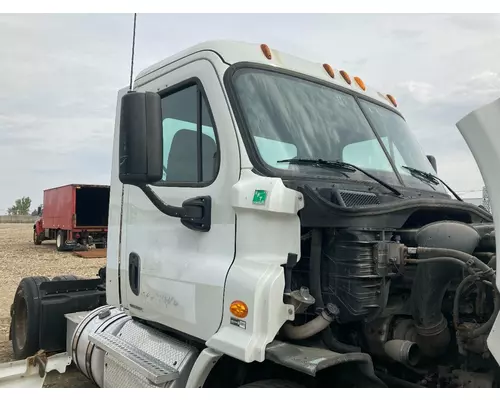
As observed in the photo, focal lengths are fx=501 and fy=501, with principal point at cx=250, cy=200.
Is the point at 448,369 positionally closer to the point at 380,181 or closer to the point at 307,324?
the point at 307,324

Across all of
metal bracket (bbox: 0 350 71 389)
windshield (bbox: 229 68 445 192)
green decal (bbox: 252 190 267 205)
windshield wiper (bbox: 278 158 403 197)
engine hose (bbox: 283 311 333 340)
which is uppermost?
windshield (bbox: 229 68 445 192)

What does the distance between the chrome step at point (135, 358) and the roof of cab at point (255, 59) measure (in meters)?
1.90

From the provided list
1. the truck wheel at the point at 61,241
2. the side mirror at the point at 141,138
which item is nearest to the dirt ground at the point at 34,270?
the truck wheel at the point at 61,241

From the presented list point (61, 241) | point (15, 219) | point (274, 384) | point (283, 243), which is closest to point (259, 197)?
point (283, 243)

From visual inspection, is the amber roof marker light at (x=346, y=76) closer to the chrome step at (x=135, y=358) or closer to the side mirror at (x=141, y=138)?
the side mirror at (x=141, y=138)

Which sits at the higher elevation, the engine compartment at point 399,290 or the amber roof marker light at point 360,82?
the amber roof marker light at point 360,82

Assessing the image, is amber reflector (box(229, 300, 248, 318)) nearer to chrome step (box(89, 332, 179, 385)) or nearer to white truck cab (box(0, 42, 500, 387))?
white truck cab (box(0, 42, 500, 387))

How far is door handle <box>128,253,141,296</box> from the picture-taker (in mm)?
3490

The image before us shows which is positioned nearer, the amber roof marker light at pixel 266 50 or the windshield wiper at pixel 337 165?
the windshield wiper at pixel 337 165

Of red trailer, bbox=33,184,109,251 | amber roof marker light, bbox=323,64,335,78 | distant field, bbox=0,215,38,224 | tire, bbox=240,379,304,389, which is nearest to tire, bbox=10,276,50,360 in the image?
tire, bbox=240,379,304,389

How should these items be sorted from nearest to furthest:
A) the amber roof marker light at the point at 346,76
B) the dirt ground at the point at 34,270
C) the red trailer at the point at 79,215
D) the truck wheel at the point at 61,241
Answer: the amber roof marker light at the point at 346,76 → the dirt ground at the point at 34,270 → the red trailer at the point at 79,215 → the truck wheel at the point at 61,241

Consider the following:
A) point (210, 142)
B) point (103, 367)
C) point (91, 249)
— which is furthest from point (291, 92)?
point (91, 249)

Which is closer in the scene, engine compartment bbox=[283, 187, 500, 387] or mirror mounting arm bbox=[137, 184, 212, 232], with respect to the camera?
engine compartment bbox=[283, 187, 500, 387]

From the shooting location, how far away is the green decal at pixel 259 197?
2623mm
